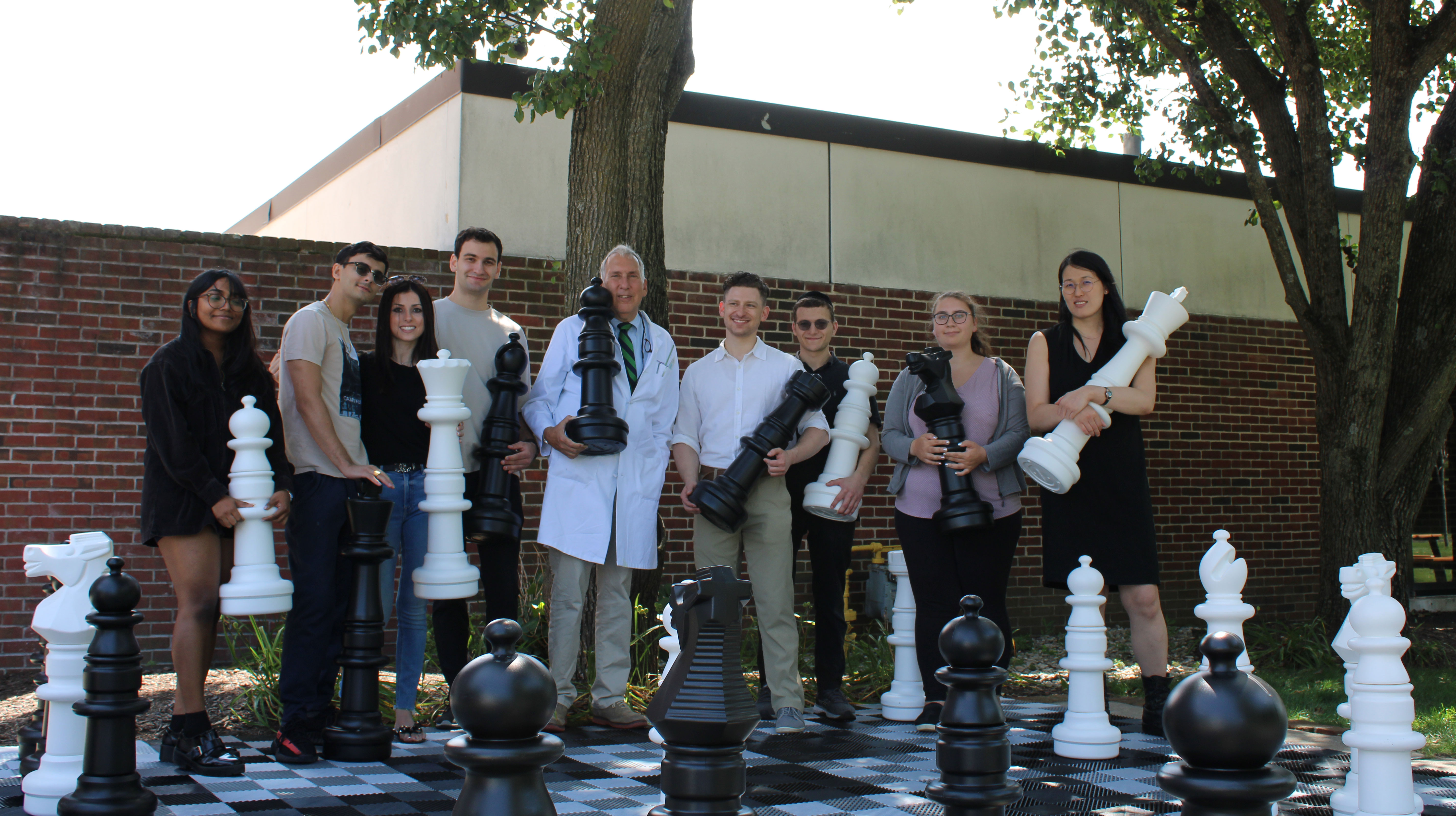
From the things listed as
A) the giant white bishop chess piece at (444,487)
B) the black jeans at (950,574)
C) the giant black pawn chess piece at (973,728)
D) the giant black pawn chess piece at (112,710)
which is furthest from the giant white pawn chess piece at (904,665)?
the giant black pawn chess piece at (112,710)

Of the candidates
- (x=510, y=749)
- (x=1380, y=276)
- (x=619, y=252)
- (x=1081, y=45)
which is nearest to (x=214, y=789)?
(x=510, y=749)

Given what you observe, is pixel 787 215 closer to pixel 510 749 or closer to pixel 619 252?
pixel 619 252

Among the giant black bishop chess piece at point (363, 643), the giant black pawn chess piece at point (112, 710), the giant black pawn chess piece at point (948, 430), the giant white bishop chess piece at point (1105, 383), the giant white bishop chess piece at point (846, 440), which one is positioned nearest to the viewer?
the giant black pawn chess piece at point (112, 710)

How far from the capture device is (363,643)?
329 cm

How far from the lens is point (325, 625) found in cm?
345

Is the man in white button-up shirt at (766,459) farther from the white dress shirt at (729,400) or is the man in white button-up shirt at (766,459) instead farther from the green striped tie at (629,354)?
the green striped tie at (629,354)

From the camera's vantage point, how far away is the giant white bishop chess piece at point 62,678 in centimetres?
265

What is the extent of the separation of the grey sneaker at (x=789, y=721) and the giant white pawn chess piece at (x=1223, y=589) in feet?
4.89

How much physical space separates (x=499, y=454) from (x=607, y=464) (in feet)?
1.36

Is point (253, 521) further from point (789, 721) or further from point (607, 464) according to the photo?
point (789, 721)

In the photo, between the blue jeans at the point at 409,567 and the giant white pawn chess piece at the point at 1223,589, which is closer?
the giant white pawn chess piece at the point at 1223,589

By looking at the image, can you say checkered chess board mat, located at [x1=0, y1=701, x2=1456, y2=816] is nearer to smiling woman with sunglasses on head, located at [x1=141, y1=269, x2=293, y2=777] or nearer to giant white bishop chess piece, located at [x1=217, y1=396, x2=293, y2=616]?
smiling woman with sunglasses on head, located at [x1=141, y1=269, x2=293, y2=777]

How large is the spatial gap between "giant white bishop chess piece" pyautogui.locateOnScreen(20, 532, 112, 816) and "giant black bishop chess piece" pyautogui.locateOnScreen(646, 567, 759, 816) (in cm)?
171

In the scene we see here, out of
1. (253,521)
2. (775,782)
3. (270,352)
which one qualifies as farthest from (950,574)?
(270,352)
